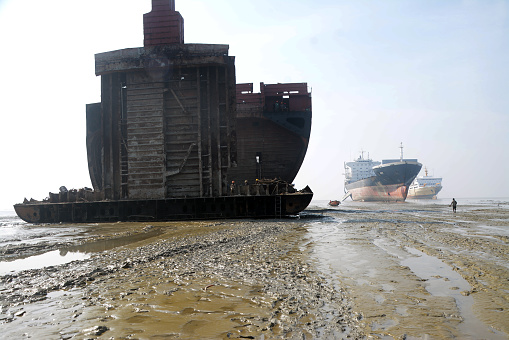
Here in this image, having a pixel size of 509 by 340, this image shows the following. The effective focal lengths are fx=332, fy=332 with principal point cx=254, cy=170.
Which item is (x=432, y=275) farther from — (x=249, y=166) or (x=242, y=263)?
(x=249, y=166)

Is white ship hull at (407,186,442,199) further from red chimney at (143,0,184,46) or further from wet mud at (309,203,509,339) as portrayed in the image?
wet mud at (309,203,509,339)

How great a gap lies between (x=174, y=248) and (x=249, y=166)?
20.6m

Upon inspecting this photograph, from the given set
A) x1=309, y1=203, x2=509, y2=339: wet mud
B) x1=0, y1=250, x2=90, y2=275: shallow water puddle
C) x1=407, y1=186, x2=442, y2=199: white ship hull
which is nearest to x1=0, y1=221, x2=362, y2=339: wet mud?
x1=309, y1=203, x2=509, y2=339: wet mud

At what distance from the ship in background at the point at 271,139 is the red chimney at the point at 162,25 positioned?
7.92 meters

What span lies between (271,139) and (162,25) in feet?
39.8

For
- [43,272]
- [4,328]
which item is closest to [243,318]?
[4,328]

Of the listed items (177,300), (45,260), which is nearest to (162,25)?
(45,260)

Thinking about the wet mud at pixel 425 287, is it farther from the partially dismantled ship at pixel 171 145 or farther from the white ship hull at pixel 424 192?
the white ship hull at pixel 424 192

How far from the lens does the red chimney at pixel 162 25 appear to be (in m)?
23.7

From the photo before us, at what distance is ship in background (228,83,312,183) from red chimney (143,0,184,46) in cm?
792

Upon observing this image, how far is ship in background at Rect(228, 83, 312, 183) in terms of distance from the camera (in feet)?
92.7

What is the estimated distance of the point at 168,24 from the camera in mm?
23703

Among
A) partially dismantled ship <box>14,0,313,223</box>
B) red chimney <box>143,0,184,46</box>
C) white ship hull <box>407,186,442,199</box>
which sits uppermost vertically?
red chimney <box>143,0,184,46</box>

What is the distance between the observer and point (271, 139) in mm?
28547
